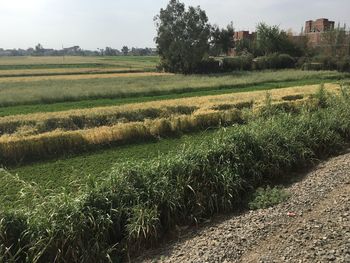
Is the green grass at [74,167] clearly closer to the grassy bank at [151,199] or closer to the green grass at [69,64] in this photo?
the grassy bank at [151,199]

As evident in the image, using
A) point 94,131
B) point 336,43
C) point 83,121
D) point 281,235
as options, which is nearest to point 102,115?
point 83,121

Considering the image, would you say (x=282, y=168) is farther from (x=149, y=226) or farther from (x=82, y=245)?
(x=82, y=245)

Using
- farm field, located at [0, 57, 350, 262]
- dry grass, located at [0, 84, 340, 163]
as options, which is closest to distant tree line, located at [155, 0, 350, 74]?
farm field, located at [0, 57, 350, 262]

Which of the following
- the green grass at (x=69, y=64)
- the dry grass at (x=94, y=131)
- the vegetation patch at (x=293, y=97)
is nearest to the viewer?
the dry grass at (x=94, y=131)

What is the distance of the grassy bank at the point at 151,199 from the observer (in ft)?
20.7

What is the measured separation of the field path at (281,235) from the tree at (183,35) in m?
49.9

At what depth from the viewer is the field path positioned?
19.1 feet

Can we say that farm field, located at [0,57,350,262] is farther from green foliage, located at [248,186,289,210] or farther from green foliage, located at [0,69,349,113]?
green foliage, located at [248,186,289,210]

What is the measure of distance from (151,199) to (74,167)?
6.55 meters

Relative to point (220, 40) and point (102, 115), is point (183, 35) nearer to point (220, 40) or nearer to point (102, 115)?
point (220, 40)

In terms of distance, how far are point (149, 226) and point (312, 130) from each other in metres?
7.24

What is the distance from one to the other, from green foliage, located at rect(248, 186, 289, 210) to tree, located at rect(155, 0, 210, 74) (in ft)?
161

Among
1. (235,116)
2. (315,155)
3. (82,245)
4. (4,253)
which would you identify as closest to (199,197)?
(82,245)

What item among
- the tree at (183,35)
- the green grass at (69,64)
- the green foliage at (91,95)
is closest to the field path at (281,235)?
the green foliage at (91,95)
